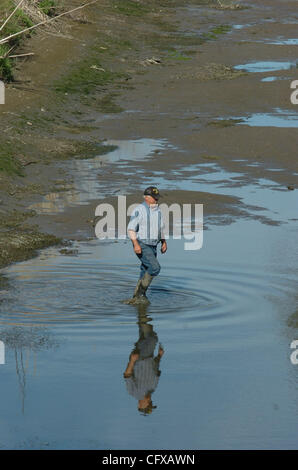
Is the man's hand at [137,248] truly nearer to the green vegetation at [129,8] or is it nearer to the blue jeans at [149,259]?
the blue jeans at [149,259]

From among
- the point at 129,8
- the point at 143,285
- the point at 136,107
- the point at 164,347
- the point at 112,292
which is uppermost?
the point at 129,8

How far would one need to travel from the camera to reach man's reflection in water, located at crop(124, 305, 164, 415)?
9.14 m

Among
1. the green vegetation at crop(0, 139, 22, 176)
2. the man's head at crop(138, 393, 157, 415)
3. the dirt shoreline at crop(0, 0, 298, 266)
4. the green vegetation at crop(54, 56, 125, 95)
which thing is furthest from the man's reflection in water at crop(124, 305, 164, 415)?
the green vegetation at crop(54, 56, 125, 95)

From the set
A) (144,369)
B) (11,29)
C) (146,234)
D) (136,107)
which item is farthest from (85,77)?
(144,369)

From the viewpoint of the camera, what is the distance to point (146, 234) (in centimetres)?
1257

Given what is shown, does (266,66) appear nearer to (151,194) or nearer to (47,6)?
(47,6)

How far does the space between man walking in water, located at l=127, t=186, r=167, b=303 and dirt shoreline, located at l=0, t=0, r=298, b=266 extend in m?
2.56

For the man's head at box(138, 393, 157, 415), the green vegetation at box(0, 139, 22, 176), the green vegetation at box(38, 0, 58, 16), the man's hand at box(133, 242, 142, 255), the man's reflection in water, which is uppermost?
the green vegetation at box(38, 0, 58, 16)

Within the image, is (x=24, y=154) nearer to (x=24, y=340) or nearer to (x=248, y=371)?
(x=24, y=340)

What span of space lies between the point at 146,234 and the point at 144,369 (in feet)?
9.40

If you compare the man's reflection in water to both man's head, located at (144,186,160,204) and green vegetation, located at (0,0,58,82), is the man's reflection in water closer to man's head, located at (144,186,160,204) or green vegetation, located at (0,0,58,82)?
man's head, located at (144,186,160,204)

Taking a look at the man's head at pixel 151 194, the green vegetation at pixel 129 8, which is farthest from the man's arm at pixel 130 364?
the green vegetation at pixel 129 8

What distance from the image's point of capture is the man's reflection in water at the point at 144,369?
914 cm
